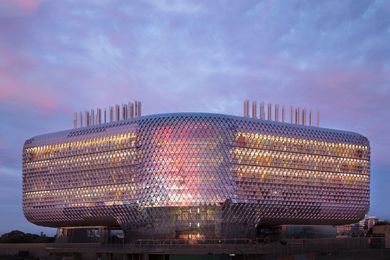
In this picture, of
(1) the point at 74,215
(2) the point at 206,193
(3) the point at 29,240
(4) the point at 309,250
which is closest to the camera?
(4) the point at 309,250

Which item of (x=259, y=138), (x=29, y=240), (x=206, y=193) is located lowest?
(x=29, y=240)

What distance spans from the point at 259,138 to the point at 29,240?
225 ft

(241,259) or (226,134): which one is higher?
(226,134)

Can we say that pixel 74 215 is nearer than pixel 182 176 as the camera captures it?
No

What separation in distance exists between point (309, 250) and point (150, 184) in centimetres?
3724

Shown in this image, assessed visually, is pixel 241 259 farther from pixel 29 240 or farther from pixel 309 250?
pixel 29 240

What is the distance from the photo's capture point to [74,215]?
14812 cm

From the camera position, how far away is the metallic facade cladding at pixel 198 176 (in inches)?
5064

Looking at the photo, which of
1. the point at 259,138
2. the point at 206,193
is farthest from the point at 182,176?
the point at 259,138

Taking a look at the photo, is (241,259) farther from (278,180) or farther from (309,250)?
(278,180)

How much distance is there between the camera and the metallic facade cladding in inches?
5064

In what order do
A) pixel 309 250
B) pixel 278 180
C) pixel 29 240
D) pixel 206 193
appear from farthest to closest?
pixel 29 240 → pixel 278 180 → pixel 206 193 → pixel 309 250

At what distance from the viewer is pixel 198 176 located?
422 ft

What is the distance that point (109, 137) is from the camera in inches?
5541
